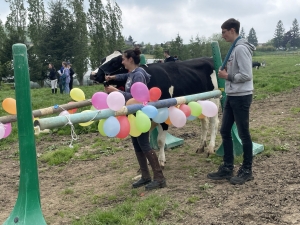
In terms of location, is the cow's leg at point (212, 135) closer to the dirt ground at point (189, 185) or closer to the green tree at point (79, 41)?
the dirt ground at point (189, 185)

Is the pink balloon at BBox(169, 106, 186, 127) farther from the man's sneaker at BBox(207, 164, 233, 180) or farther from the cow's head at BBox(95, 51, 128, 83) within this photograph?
the cow's head at BBox(95, 51, 128, 83)

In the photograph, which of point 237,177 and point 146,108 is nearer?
point 146,108

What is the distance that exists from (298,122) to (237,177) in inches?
149

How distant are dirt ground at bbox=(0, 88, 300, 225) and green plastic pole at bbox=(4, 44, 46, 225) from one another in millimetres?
671

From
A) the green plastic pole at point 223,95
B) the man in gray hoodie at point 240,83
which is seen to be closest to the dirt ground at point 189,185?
the green plastic pole at point 223,95

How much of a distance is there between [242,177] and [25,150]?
105 inches

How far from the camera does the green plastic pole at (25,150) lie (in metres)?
3.24

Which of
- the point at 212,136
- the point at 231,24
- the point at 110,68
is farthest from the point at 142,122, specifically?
the point at 212,136

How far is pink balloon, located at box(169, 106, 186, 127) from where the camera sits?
4.56 metres

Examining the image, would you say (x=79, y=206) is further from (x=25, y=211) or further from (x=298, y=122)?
(x=298, y=122)

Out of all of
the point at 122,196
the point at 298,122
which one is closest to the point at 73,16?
the point at 298,122

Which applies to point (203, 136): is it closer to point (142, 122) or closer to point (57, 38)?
point (142, 122)

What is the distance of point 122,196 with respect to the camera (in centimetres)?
456

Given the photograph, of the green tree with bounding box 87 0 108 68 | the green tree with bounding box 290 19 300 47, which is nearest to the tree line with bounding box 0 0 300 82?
the green tree with bounding box 87 0 108 68
